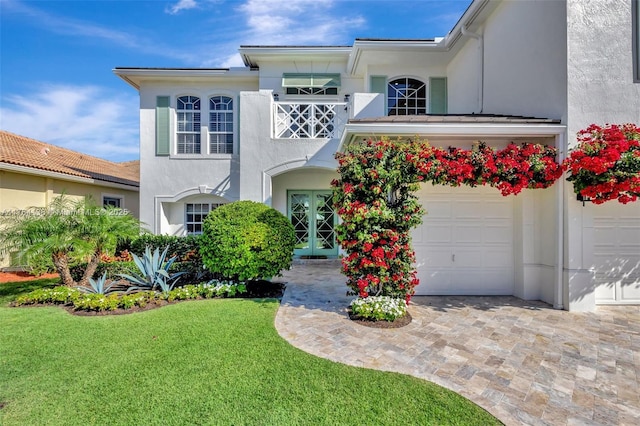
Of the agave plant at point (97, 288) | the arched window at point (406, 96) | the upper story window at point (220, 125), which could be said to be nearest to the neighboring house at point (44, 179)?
the agave plant at point (97, 288)

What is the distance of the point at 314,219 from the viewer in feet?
44.3

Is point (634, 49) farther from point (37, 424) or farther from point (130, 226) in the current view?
point (130, 226)

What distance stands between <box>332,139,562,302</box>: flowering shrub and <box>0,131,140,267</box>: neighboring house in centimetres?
877

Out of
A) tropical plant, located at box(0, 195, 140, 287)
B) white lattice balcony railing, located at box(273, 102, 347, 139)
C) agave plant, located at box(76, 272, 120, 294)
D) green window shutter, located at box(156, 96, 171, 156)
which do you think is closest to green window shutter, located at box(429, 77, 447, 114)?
white lattice balcony railing, located at box(273, 102, 347, 139)

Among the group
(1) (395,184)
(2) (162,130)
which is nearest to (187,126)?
(2) (162,130)

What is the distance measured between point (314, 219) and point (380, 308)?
8.04 m

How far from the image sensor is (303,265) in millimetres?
11906

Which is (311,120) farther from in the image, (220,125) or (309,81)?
(220,125)

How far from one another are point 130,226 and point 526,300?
10684mm

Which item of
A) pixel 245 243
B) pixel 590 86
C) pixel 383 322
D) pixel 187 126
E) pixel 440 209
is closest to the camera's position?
pixel 383 322

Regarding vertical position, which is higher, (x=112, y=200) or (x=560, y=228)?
(x=112, y=200)

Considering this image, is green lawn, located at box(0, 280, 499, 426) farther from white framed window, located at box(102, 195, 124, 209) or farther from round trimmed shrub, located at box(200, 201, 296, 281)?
white framed window, located at box(102, 195, 124, 209)

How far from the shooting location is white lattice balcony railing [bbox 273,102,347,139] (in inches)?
450

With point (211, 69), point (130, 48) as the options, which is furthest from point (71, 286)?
point (130, 48)
